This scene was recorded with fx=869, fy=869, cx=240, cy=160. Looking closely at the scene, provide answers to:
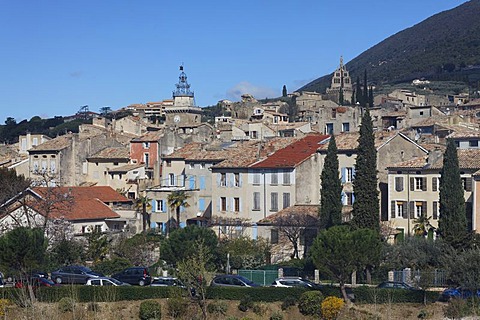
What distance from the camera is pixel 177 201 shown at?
64.2 m

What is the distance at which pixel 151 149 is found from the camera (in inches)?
3071

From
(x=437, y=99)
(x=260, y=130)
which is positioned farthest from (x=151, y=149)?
(x=437, y=99)

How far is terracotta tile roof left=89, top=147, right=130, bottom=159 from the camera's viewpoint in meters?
78.6

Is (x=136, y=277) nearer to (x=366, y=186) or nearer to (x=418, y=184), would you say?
(x=366, y=186)

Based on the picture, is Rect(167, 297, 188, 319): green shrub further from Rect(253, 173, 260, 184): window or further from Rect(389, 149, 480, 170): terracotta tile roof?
Rect(389, 149, 480, 170): terracotta tile roof

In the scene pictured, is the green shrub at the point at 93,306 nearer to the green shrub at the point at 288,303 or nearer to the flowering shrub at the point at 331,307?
the green shrub at the point at 288,303

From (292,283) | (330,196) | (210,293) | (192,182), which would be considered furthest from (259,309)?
(192,182)

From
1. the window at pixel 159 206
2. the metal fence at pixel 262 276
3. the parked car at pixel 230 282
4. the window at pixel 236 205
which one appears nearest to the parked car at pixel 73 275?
the parked car at pixel 230 282

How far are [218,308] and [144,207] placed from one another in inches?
1074

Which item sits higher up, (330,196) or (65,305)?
(330,196)

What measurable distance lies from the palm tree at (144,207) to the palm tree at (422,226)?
70.7 ft

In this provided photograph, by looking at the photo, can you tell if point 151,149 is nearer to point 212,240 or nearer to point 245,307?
point 212,240

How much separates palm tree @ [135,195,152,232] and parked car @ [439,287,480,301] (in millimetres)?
31504

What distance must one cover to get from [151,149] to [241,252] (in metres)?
27.5
